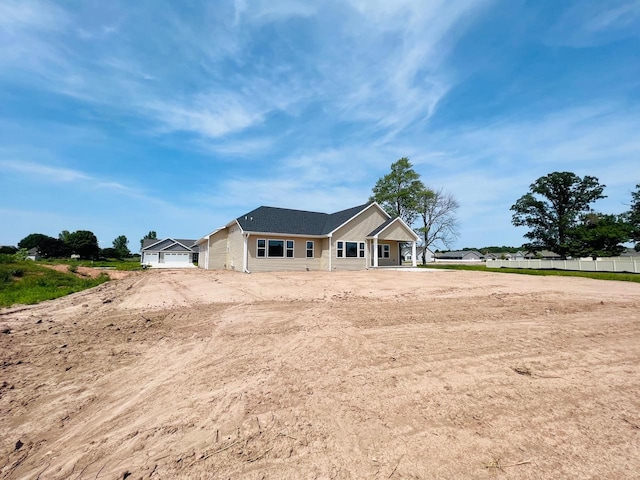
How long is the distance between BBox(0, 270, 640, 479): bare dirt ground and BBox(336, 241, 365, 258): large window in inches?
658

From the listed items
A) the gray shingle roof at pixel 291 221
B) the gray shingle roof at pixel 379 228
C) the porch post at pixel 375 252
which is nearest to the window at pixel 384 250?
the gray shingle roof at pixel 379 228

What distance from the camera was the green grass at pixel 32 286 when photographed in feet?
31.0

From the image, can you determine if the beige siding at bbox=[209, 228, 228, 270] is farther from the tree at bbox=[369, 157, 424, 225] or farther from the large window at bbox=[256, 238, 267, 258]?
the tree at bbox=[369, 157, 424, 225]

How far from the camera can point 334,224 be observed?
958 inches

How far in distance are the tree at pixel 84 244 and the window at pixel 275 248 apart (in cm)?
6205

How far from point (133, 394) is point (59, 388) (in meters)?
0.97

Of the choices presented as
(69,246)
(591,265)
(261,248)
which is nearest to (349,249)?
(261,248)

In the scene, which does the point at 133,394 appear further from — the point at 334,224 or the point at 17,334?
the point at 334,224

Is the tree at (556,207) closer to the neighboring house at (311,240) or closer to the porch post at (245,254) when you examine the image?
the neighboring house at (311,240)

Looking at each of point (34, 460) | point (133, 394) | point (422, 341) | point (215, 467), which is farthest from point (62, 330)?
point (422, 341)

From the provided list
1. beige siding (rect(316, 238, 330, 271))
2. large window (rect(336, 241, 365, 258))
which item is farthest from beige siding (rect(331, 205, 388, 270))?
beige siding (rect(316, 238, 330, 271))

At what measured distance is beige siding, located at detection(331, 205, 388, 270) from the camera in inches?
905

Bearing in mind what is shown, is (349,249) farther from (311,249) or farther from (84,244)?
(84,244)

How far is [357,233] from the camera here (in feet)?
79.2
